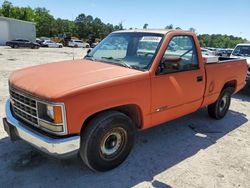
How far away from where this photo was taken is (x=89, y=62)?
167 inches

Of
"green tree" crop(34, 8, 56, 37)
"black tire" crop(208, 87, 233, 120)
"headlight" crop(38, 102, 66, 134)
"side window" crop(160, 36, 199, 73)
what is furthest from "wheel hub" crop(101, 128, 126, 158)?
"green tree" crop(34, 8, 56, 37)

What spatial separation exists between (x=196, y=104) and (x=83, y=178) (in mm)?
2526

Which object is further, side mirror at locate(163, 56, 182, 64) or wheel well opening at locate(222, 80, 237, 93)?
wheel well opening at locate(222, 80, 237, 93)

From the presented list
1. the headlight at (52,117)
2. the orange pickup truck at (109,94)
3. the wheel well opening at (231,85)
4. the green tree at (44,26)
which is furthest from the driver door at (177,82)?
the green tree at (44,26)

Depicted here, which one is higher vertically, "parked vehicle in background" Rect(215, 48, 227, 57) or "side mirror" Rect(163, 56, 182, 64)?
"side mirror" Rect(163, 56, 182, 64)

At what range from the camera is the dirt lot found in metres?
3.42

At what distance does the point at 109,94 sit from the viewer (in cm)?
325

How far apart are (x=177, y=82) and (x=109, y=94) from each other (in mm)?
1418

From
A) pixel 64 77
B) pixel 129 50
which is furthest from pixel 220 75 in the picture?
pixel 64 77

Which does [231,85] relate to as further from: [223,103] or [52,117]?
[52,117]

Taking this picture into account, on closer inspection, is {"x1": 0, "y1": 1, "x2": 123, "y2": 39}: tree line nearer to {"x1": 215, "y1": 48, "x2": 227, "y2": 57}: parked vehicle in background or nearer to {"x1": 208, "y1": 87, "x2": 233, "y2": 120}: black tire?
{"x1": 215, "y1": 48, "x2": 227, "y2": 57}: parked vehicle in background

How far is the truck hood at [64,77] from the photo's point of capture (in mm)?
3024

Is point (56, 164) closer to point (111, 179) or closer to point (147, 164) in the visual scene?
point (111, 179)

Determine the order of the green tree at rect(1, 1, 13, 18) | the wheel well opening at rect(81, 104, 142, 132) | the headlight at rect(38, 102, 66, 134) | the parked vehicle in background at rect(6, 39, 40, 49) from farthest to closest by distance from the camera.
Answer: the green tree at rect(1, 1, 13, 18) → the parked vehicle in background at rect(6, 39, 40, 49) → the wheel well opening at rect(81, 104, 142, 132) → the headlight at rect(38, 102, 66, 134)
